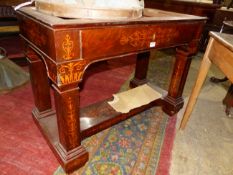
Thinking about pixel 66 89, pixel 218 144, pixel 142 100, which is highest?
pixel 66 89

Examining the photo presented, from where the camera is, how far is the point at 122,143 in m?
1.45

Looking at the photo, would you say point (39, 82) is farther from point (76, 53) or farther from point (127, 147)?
point (127, 147)

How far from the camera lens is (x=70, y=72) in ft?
2.99

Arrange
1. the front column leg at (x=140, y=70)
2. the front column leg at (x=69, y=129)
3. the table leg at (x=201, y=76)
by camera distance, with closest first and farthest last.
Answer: the front column leg at (x=69, y=129)
the table leg at (x=201, y=76)
the front column leg at (x=140, y=70)

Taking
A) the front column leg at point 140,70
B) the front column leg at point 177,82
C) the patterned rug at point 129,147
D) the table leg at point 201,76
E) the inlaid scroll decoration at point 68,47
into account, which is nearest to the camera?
the inlaid scroll decoration at point 68,47

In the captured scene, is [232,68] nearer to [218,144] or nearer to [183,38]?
[183,38]

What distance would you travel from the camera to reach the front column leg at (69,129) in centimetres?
99

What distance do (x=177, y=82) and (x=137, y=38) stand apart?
78 cm

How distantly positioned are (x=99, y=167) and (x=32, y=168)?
1.35ft

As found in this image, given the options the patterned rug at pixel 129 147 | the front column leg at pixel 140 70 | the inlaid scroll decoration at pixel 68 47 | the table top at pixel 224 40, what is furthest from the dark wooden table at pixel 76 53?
the front column leg at pixel 140 70

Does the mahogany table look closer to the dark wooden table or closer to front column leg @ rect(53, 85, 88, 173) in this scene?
the dark wooden table

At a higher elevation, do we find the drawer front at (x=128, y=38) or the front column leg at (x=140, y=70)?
the drawer front at (x=128, y=38)

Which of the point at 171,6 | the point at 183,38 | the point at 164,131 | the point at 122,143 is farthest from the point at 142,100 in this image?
the point at 171,6

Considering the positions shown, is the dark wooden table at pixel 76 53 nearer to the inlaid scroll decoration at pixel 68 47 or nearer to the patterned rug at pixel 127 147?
the inlaid scroll decoration at pixel 68 47
